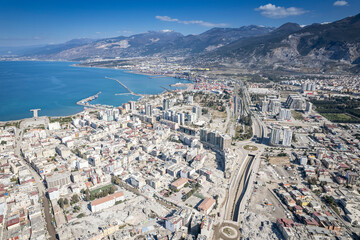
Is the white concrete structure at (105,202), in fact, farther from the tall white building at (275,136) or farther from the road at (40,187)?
the tall white building at (275,136)

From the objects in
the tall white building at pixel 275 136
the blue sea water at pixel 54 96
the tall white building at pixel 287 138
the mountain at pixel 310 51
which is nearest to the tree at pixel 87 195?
the tall white building at pixel 275 136

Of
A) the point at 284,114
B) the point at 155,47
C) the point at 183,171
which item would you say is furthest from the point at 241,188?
the point at 155,47

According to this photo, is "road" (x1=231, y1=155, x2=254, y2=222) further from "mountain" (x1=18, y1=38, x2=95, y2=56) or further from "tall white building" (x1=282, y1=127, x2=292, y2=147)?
"mountain" (x1=18, y1=38, x2=95, y2=56)

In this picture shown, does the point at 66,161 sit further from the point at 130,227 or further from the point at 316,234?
the point at 316,234

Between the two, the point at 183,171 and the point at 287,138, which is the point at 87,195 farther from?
the point at 287,138

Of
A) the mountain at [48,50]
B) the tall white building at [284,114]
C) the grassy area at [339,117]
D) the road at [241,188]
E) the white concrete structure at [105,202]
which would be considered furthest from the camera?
the mountain at [48,50]
